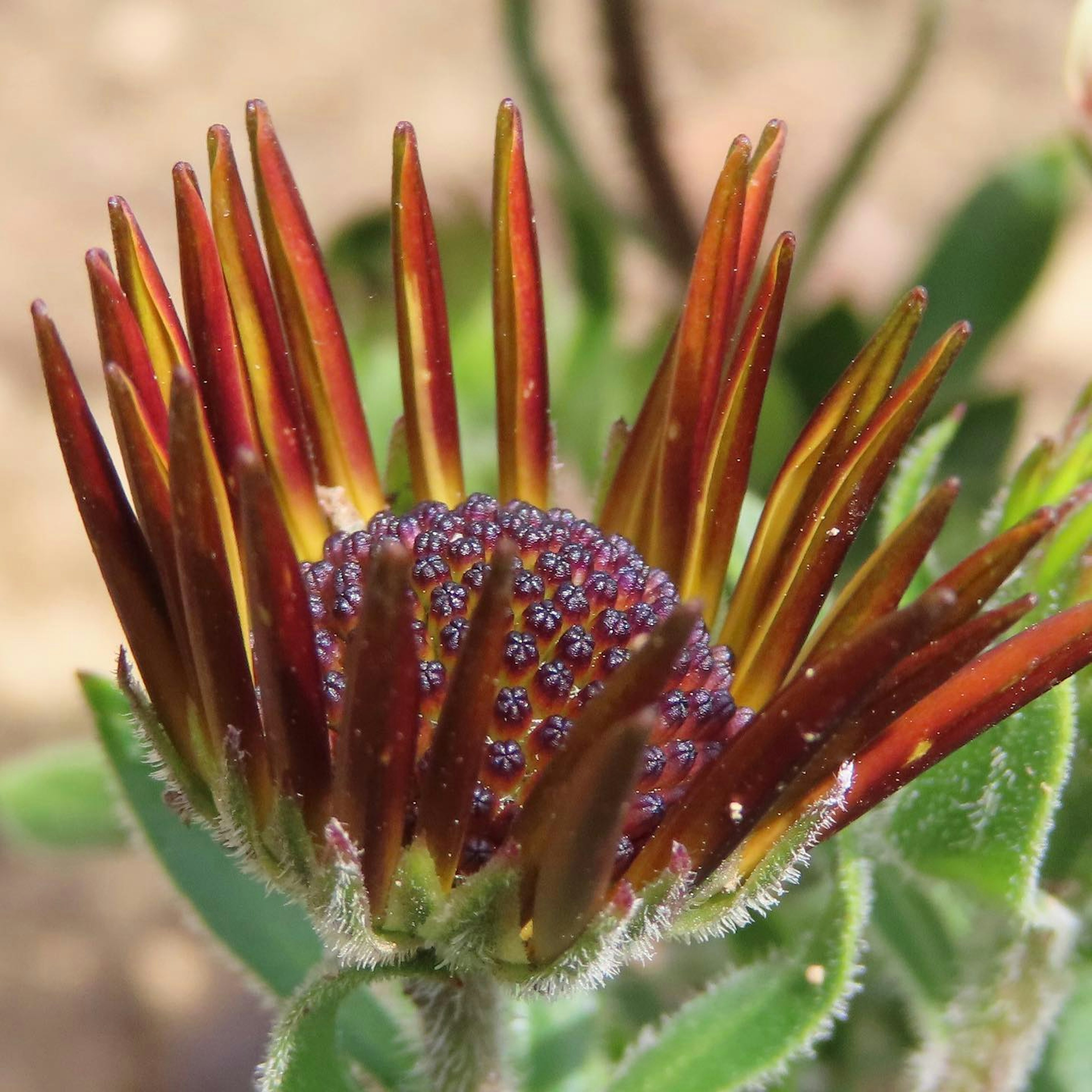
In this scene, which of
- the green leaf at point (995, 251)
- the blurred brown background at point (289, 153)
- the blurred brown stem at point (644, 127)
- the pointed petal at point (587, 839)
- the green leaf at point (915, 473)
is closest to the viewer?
the pointed petal at point (587, 839)

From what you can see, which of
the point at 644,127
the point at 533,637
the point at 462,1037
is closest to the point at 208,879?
the point at 462,1037

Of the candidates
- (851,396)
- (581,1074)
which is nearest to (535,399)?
(851,396)

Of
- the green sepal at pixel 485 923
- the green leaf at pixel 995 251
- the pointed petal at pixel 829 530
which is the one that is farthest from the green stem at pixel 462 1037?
the green leaf at pixel 995 251

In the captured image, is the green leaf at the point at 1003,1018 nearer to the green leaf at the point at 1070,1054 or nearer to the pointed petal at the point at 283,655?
the green leaf at the point at 1070,1054

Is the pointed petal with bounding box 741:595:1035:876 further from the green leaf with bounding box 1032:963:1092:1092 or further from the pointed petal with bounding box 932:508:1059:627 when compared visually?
the green leaf with bounding box 1032:963:1092:1092

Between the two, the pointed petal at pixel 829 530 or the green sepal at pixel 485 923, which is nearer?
the green sepal at pixel 485 923

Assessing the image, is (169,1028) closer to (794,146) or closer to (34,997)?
(34,997)

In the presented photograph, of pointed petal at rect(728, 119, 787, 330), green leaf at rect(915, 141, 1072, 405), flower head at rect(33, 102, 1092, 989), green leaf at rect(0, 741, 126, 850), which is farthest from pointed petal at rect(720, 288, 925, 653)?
green leaf at rect(915, 141, 1072, 405)
